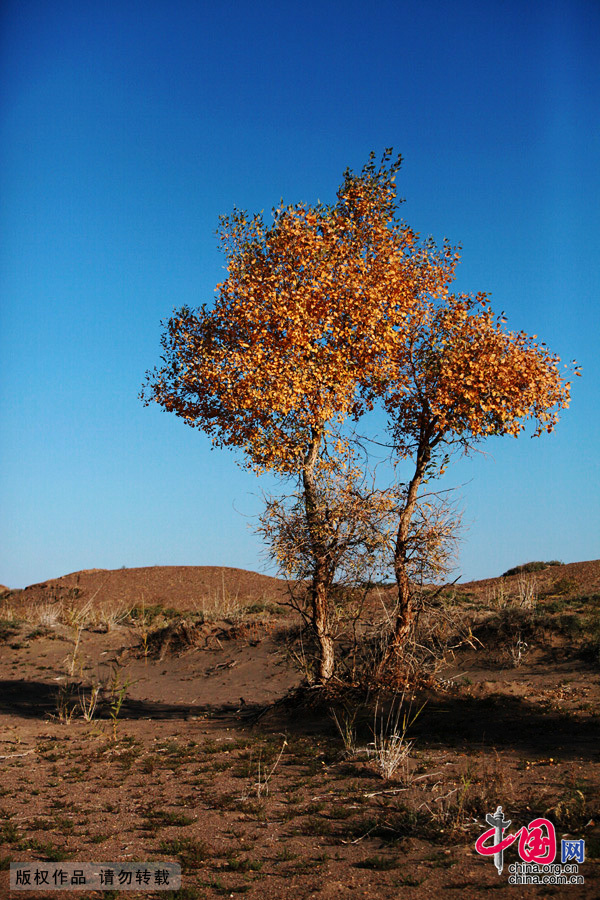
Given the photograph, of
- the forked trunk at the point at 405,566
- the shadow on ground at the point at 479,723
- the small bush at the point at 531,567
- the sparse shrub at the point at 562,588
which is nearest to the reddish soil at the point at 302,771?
the shadow on ground at the point at 479,723

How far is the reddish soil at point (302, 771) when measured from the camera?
Result: 5586mm

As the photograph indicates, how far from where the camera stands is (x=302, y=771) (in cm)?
831

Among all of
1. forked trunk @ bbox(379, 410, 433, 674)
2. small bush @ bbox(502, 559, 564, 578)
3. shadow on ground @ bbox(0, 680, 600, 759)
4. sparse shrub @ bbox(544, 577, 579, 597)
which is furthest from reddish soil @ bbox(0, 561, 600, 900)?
small bush @ bbox(502, 559, 564, 578)

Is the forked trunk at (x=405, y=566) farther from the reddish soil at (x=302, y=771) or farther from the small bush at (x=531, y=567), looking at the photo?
the small bush at (x=531, y=567)

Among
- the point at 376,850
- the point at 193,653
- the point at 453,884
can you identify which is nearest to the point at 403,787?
the point at 376,850

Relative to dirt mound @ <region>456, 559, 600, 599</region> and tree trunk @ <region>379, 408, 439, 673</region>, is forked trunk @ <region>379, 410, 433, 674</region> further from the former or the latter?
dirt mound @ <region>456, 559, 600, 599</region>

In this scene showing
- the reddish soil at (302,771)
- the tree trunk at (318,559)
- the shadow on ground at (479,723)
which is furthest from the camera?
the tree trunk at (318,559)

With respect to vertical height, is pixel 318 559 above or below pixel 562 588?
above

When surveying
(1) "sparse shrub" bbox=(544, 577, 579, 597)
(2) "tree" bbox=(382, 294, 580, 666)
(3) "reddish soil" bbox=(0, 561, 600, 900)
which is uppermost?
(2) "tree" bbox=(382, 294, 580, 666)

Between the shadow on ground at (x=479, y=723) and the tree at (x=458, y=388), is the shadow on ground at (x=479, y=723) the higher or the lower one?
the lower one

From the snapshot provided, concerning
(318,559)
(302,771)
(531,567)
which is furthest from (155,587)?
(302,771)

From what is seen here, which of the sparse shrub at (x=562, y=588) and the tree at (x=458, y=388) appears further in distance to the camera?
the sparse shrub at (x=562, y=588)

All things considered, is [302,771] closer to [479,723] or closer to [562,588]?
[479,723]

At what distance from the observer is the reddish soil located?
5586 mm
